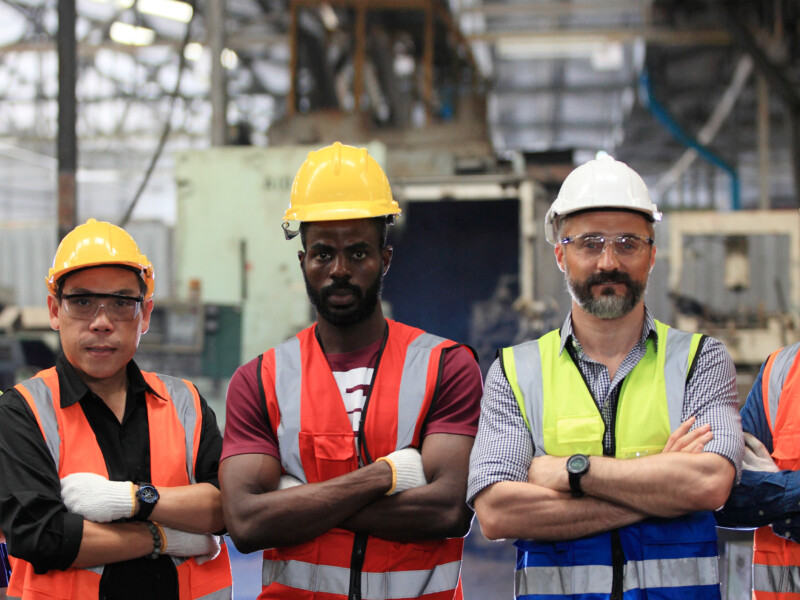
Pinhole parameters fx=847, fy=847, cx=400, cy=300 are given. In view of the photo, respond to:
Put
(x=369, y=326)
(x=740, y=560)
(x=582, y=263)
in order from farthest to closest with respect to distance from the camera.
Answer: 1. (x=740, y=560)
2. (x=369, y=326)
3. (x=582, y=263)

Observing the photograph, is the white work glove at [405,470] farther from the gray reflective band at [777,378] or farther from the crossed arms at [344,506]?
the gray reflective band at [777,378]

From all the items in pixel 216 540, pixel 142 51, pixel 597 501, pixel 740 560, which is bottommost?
pixel 740 560

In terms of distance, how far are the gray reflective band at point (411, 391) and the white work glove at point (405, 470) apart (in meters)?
0.05

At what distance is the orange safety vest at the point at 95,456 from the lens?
211cm

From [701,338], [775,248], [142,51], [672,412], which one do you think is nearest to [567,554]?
[672,412]

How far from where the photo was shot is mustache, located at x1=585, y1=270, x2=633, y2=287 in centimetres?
215

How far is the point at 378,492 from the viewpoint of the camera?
2068mm

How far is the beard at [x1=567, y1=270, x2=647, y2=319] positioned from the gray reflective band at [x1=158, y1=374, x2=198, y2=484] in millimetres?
1129

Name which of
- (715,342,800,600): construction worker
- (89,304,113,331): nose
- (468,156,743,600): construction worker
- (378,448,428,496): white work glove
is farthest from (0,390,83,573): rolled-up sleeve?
(715,342,800,600): construction worker

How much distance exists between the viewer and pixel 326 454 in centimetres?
217

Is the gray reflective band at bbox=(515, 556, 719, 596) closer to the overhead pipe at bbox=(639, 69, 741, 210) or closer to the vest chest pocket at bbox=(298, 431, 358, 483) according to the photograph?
the vest chest pocket at bbox=(298, 431, 358, 483)

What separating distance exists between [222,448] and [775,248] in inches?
448

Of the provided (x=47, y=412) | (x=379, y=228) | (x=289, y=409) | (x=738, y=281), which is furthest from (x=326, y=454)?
(x=738, y=281)

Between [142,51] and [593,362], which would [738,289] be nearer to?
[593,362]
